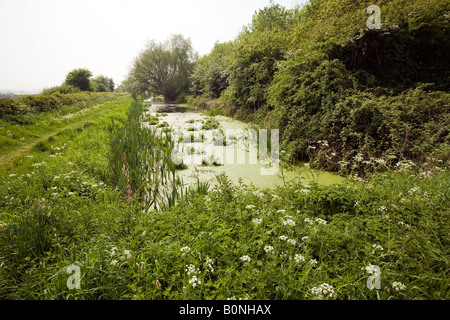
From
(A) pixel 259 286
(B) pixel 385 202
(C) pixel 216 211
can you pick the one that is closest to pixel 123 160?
(C) pixel 216 211

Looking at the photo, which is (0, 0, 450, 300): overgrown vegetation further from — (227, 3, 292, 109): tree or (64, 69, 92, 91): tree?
(64, 69, 92, 91): tree

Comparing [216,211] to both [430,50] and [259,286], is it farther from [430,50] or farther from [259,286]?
[430,50]

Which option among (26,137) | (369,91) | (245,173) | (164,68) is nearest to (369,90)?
(369,91)

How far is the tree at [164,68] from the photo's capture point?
25.9 m

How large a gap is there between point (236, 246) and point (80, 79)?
38252 millimetres

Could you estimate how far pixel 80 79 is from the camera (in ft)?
101

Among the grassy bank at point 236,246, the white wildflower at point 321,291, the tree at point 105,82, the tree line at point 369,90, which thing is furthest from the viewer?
the tree at point 105,82

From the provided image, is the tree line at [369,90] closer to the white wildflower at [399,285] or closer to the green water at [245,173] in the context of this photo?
the green water at [245,173]

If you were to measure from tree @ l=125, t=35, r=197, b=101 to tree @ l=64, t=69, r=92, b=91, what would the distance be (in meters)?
9.58

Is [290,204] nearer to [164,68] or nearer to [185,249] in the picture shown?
[185,249]

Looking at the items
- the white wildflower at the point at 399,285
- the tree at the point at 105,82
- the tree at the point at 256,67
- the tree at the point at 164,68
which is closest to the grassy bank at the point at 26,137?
the white wildflower at the point at 399,285

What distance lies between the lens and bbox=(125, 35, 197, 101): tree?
25.9 metres

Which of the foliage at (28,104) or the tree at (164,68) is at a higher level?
the tree at (164,68)

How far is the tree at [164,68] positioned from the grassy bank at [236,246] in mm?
25812
